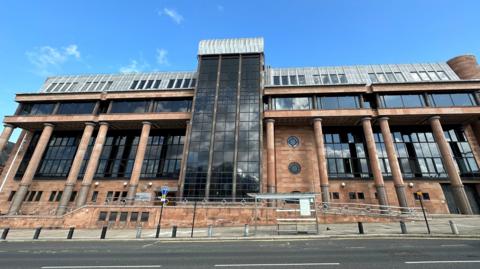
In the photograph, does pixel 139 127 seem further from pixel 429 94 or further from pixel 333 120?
pixel 429 94

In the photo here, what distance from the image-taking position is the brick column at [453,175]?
27805 mm

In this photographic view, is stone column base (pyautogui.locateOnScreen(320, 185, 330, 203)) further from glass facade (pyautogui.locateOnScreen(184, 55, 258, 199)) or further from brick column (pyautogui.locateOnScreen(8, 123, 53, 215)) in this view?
brick column (pyautogui.locateOnScreen(8, 123, 53, 215))

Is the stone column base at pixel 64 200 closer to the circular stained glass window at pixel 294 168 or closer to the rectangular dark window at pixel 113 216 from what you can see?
the rectangular dark window at pixel 113 216

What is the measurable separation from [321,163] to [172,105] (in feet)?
84.0

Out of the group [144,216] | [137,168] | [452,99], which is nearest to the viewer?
[144,216]

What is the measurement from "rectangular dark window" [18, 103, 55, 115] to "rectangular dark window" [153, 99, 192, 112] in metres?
18.9

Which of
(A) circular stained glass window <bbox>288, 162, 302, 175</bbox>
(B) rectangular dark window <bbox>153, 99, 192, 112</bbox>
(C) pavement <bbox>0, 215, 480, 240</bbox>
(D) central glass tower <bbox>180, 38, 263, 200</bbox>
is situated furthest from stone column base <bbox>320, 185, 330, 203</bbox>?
(B) rectangular dark window <bbox>153, 99, 192, 112</bbox>

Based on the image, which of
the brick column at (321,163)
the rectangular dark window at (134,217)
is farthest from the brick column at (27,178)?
the brick column at (321,163)

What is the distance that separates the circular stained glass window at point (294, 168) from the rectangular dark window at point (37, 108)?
138 feet

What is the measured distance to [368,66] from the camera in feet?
135

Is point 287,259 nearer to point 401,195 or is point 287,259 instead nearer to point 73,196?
point 401,195

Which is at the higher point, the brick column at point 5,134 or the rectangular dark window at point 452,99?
the rectangular dark window at point 452,99

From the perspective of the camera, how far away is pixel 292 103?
118ft

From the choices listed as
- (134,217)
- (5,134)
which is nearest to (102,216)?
(134,217)
